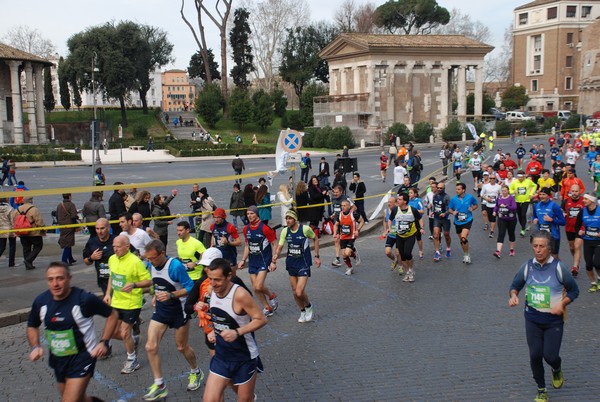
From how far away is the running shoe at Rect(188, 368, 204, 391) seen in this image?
6.84m

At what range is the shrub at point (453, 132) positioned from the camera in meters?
59.9

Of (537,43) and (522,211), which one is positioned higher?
(537,43)

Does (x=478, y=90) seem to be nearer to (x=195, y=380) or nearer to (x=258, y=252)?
(x=258, y=252)

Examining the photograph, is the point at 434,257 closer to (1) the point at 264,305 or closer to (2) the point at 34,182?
(1) the point at 264,305

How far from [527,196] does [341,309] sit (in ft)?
24.2

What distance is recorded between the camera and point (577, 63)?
283 feet

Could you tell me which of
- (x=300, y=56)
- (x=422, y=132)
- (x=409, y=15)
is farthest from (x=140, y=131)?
(x=409, y=15)

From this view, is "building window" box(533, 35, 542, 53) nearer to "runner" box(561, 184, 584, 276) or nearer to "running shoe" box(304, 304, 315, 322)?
"runner" box(561, 184, 584, 276)

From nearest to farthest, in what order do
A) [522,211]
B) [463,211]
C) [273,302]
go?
1. [273,302]
2. [463,211]
3. [522,211]

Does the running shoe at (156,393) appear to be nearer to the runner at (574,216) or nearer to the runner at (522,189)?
the runner at (574,216)

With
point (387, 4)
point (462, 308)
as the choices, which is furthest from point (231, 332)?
point (387, 4)

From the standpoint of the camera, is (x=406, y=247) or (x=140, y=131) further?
(x=140, y=131)

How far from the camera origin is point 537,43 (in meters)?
90.6

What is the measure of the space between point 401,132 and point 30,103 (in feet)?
120
